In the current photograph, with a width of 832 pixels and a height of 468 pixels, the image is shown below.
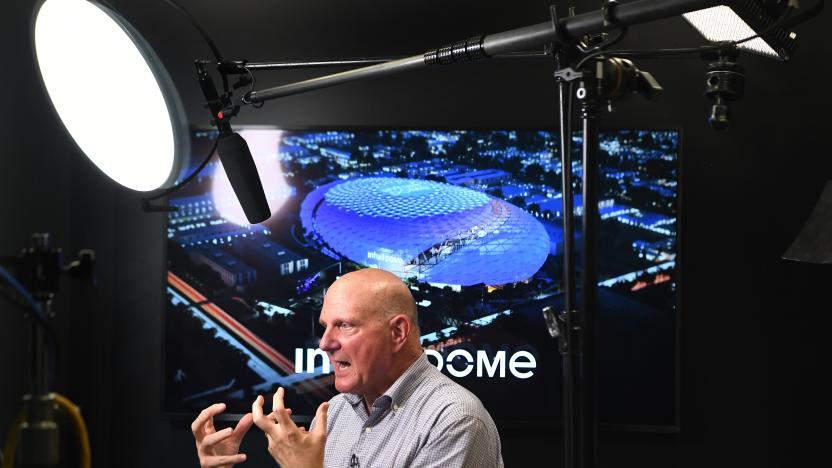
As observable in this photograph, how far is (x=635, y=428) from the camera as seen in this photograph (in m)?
3.44

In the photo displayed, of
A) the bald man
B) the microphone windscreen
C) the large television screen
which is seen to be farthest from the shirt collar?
the large television screen

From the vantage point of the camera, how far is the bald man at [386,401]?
2053 mm

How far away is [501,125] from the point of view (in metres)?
3.50

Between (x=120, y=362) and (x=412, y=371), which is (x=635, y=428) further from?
(x=120, y=362)

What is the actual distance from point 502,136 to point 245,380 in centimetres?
A: 144

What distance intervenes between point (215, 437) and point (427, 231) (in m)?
1.67

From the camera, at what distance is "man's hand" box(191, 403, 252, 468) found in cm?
198

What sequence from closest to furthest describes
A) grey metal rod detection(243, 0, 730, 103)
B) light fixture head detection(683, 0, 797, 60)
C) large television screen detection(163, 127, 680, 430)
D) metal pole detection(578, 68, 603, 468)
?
1. grey metal rod detection(243, 0, 730, 103)
2. metal pole detection(578, 68, 603, 468)
3. light fixture head detection(683, 0, 797, 60)
4. large television screen detection(163, 127, 680, 430)

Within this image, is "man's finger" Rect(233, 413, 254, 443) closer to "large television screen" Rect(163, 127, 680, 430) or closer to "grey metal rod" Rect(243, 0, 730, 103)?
"grey metal rod" Rect(243, 0, 730, 103)

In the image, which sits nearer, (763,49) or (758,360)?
(763,49)

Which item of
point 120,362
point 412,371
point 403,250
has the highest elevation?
point 403,250

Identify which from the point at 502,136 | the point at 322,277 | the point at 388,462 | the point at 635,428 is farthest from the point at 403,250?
the point at 388,462

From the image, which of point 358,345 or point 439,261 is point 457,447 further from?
point 439,261

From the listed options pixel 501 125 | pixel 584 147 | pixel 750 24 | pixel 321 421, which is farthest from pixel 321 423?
pixel 501 125
